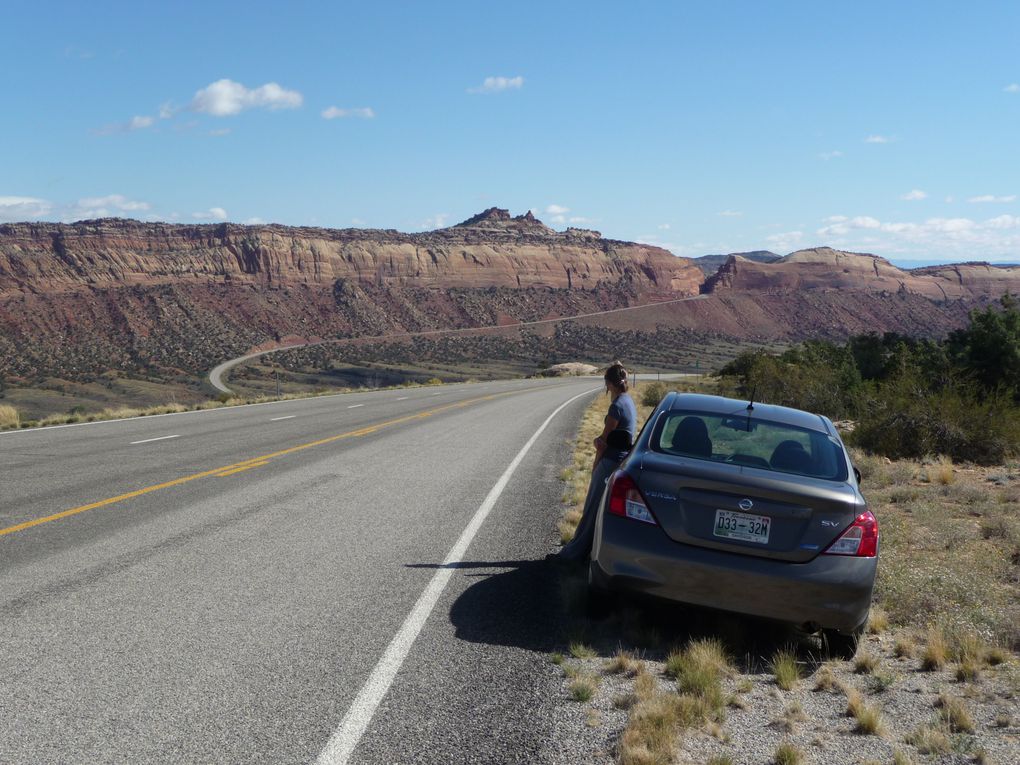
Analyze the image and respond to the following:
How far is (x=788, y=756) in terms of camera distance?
379cm

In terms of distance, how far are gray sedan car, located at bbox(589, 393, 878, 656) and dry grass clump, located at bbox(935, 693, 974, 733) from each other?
71 cm

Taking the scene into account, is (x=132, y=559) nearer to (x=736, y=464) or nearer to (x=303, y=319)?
(x=736, y=464)

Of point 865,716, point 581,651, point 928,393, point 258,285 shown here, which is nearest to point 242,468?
point 581,651

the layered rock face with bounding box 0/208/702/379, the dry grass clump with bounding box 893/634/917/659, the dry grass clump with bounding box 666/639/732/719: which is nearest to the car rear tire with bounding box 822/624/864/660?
the dry grass clump with bounding box 893/634/917/659

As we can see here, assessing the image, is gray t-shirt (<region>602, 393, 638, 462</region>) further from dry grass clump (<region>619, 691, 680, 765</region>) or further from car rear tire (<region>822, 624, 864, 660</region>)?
dry grass clump (<region>619, 691, 680, 765</region>)

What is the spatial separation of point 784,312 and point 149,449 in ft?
469

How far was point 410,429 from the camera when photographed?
765 inches

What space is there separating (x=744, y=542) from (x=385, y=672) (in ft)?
7.26

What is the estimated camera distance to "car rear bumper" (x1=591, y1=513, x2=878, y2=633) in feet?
16.6

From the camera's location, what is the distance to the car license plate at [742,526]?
522 cm

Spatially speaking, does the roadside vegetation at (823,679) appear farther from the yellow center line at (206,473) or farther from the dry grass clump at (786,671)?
the yellow center line at (206,473)

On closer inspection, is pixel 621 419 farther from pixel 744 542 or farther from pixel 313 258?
pixel 313 258

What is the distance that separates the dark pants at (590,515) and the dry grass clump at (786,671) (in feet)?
7.43

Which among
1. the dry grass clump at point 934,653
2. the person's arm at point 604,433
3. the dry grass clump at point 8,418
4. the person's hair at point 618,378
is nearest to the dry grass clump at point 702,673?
the dry grass clump at point 934,653
